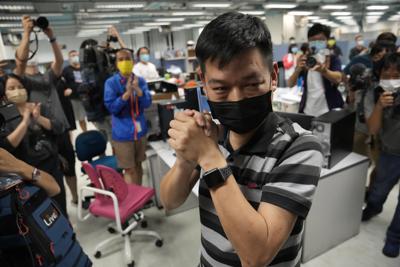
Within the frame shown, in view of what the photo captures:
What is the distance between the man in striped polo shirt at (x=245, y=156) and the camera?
0.55 m

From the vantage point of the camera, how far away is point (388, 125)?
1852 mm

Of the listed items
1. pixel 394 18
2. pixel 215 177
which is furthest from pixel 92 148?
pixel 394 18

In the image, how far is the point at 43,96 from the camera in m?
2.24

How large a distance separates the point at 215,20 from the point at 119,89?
1953 mm

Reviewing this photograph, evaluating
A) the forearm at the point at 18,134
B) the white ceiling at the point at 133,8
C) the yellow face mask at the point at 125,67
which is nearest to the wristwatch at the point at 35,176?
the forearm at the point at 18,134

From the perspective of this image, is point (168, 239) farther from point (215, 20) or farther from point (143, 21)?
point (143, 21)

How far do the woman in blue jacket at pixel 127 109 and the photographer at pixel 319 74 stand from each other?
1.47 metres

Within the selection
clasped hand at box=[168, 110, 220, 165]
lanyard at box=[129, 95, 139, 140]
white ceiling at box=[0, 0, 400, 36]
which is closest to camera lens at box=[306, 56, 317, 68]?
lanyard at box=[129, 95, 139, 140]

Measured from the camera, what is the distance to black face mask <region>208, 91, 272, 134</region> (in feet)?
2.16

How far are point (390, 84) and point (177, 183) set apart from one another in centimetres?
171

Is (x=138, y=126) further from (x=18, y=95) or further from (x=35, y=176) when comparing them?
(x=35, y=176)

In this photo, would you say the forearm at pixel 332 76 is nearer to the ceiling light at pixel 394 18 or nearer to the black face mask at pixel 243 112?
the black face mask at pixel 243 112

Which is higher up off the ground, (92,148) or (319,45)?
(319,45)

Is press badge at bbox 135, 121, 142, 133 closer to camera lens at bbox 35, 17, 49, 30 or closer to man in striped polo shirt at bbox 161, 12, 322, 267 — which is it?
camera lens at bbox 35, 17, 49, 30
